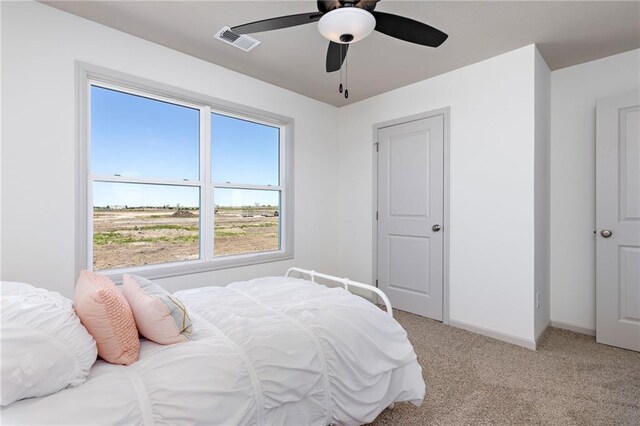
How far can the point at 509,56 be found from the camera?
2.82 metres

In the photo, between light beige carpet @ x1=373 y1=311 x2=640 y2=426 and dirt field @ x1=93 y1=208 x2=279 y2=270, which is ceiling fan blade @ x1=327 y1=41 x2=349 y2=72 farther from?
light beige carpet @ x1=373 y1=311 x2=640 y2=426

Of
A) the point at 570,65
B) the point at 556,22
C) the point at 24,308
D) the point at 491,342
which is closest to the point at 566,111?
the point at 570,65

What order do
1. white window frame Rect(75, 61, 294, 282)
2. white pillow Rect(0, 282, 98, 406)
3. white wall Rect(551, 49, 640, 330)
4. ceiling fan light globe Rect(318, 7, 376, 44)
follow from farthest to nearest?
white wall Rect(551, 49, 640, 330) → white window frame Rect(75, 61, 294, 282) → ceiling fan light globe Rect(318, 7, 376, 44) → white pillow Rect(0, 282, 98, 406)

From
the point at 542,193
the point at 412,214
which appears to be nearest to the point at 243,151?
the point at 412,214

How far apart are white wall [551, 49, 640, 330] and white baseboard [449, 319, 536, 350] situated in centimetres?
76

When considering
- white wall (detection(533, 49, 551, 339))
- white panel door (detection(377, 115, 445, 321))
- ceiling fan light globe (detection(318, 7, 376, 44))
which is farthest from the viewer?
white panel door (detection(377, 115, 445, 321))

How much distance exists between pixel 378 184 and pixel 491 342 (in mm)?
1991

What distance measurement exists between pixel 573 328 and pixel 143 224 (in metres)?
4.12

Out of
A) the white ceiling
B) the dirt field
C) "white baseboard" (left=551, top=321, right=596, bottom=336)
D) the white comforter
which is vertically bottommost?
"white baseboard" (left=551, top=321, right=596, bottom=336)

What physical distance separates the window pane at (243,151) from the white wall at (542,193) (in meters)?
2.59

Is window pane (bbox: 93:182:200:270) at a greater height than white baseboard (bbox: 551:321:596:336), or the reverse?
window pane (bbox: 93:182:200:270)

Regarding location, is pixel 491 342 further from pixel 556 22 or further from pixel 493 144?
pixel 556 22

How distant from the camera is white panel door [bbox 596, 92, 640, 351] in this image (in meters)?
2.65

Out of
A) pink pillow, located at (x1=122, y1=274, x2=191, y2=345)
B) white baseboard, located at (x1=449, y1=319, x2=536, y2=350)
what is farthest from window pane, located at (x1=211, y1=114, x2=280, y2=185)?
white baseboard, located at (x1=449, y1=319, x2=536, y2=350)
